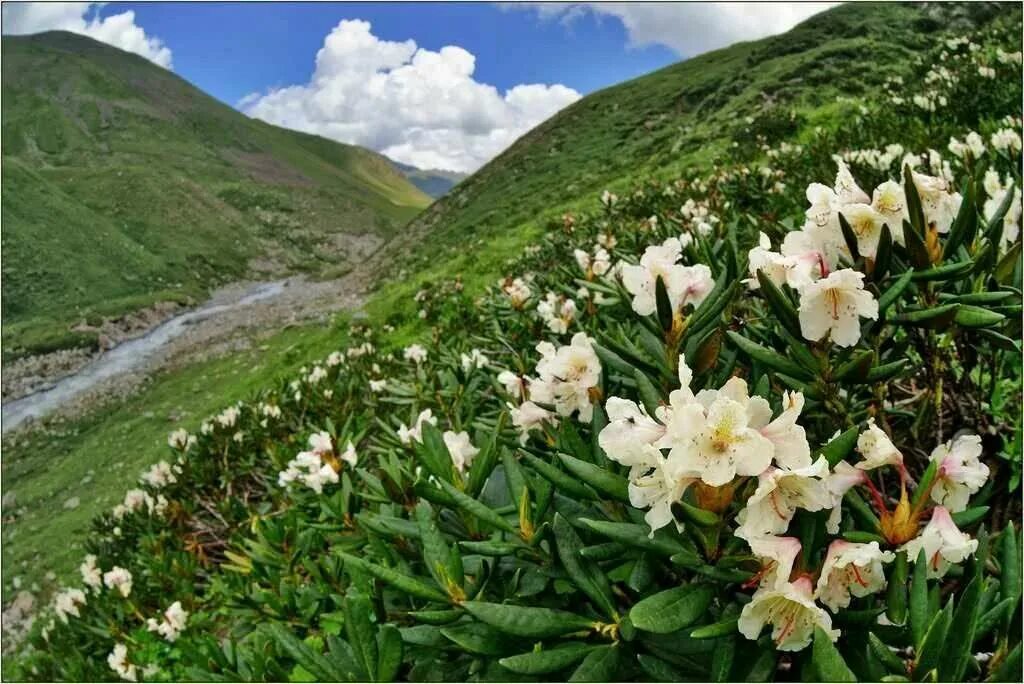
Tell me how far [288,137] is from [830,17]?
10823 cm

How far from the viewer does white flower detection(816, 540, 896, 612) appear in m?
1.06

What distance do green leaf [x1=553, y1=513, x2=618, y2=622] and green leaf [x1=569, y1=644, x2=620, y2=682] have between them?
0.06m

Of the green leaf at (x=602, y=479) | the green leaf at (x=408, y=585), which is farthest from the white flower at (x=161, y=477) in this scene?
the green leaf at (x=602, y=479)

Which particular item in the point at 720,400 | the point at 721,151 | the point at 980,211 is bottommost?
the point at 720,400

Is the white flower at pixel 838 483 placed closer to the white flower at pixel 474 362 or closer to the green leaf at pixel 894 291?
the green leaf at pixel 894 291

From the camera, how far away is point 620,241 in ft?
15.1

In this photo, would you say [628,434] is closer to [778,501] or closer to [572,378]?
[778,501]

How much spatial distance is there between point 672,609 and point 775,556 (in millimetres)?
191

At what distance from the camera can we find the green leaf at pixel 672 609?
1.05 metres

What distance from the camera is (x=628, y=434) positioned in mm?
1122

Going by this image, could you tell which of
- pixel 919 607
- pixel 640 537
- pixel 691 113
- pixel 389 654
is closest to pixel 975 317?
pixel 919 607

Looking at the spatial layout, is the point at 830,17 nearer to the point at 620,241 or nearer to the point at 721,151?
the point at 721,151

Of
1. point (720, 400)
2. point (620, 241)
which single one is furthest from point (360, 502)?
point (620, 241)

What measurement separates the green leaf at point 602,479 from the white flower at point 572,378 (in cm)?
30
